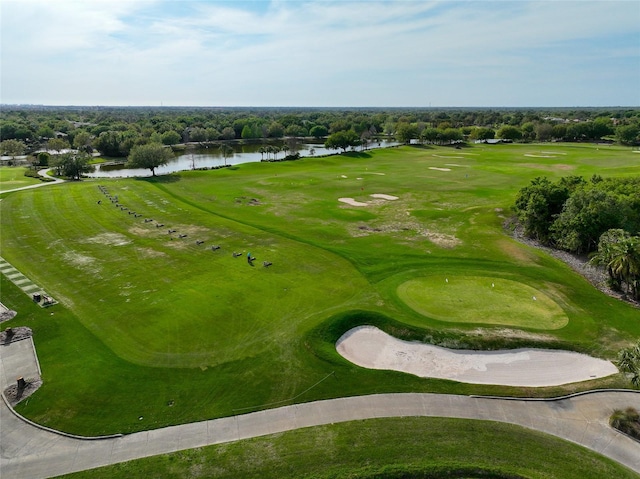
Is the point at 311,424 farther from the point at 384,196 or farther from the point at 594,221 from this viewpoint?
the point at 384,196

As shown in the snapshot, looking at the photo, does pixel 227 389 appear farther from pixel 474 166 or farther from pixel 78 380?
pixel 474 166

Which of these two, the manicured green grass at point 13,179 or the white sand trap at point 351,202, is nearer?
the white sand trap at point 351,202

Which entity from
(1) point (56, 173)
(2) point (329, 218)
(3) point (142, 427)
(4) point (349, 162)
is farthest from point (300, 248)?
(1) point (56, 173)

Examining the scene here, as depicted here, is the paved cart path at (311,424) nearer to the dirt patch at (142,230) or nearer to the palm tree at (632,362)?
the palm tree at (632,362)

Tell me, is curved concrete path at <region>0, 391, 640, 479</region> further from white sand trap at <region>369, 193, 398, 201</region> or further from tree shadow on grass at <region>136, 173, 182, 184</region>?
tree shadow on grass at <region>136, 173, 182, 184</region>

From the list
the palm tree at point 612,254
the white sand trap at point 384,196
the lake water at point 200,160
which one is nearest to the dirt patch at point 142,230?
the white sand trap at point 384,196
